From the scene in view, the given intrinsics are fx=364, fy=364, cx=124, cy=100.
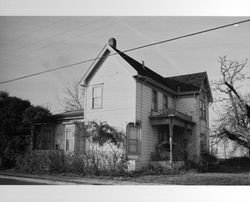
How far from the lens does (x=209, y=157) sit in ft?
42.7

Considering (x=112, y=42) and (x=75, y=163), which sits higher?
(x=112, y=42)

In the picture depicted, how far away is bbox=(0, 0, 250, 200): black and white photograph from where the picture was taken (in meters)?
9.66

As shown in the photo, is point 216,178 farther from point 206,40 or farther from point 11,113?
point 11,113

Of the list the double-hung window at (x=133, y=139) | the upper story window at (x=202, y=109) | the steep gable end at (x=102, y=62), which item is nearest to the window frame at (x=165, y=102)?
the upper story window at (x=202, y=109)

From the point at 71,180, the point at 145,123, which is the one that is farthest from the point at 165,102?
the point at 71,180

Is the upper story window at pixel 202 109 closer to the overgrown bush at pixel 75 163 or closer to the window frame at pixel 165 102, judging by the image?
the window frame at pixel 165 102

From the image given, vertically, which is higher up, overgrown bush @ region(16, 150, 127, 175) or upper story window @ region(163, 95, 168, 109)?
upper story window @ region(163, 95, 168, 109)

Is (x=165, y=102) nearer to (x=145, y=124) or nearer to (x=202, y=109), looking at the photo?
(x=202, y=109)

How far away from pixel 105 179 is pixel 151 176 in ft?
4.74

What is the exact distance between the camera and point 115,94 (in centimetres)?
1313

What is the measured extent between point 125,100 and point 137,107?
1.67ft

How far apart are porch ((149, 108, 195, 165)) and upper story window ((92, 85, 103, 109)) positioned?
77.5 inches

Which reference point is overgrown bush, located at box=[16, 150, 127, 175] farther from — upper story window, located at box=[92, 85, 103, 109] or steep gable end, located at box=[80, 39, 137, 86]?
steep gable end, located at box=[80, 39, 137, 86]

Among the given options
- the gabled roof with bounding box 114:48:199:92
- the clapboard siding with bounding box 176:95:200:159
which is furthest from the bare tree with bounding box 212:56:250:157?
the clapboard siding with bounding box 176:95:200:159
